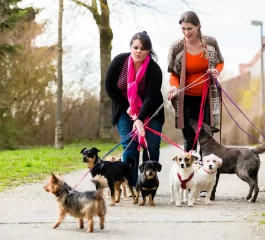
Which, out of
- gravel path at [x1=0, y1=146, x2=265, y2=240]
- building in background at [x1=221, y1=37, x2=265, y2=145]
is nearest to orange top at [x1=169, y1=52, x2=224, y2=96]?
gravel path at [x1=0, y1=146, x2=265, y2=240]

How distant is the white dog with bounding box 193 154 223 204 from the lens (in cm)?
780

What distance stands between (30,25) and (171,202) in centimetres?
2059

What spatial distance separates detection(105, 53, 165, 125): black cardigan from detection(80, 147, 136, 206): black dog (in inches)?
26.3

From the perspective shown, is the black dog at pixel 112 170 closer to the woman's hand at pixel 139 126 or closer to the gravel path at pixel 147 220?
the gravel path at pixel 147 220

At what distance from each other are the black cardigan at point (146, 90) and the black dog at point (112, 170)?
26.3 inches

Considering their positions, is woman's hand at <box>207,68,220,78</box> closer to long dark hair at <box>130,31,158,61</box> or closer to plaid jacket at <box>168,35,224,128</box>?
plaid jacket at <box>168,35,224,128</box>

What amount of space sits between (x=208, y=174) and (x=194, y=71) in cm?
142

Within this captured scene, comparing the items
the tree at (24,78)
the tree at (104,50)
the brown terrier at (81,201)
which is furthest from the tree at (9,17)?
the brown terrier at (81,201)

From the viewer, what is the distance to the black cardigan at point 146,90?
26.2 ft

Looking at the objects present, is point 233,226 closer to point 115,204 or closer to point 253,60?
point 115,204

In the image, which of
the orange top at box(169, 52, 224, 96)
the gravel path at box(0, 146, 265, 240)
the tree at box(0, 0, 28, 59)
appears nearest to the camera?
the gravel path at box(0, 146, 265, 240)

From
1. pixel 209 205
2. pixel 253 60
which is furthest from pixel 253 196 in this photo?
pixel 253 60

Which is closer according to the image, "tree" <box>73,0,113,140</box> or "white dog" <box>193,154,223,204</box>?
A: "white dog" <box>193,154,223,204</box>

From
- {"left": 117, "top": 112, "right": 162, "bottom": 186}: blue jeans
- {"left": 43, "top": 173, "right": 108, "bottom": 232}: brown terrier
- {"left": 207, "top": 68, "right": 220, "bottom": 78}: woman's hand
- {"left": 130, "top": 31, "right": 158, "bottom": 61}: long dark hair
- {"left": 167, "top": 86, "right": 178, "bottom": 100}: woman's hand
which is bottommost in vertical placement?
{"left": 43, "top": 173, "right": 108, "bottom": 232}: brown terrier
